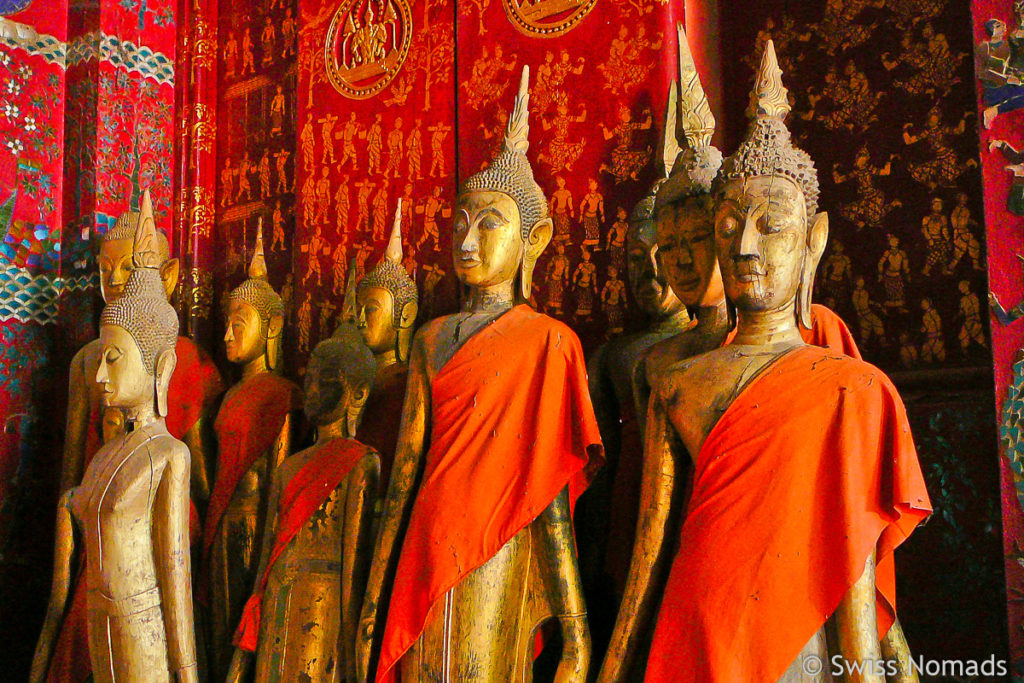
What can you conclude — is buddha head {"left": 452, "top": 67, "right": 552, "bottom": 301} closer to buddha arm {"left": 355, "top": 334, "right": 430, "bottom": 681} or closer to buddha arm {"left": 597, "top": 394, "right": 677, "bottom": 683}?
buddha arm {"left": 355, "top": 334, "right": 430, "bottom": 681}

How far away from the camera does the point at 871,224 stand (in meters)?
3.04

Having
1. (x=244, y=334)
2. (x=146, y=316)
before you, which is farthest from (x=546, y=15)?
(x=146, y=316)

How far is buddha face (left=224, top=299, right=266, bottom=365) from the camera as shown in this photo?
3.51 metres

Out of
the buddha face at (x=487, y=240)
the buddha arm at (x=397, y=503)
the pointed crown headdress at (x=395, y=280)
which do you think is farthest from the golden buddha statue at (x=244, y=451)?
the buddha face at (x=487, y=240)

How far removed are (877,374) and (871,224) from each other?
110cm

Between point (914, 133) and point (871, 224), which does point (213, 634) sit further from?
point (914, 133)

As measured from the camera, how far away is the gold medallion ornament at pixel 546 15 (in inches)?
128

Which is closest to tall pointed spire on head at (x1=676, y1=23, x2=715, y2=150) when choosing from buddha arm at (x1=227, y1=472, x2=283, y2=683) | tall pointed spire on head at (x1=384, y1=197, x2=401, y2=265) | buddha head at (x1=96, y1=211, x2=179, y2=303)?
tall pointed spire on head at (x1=384, y1=197, x2=401, y2=265)

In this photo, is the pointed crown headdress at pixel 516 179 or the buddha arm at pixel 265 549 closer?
the pointed crown headdress at pixel 516 179

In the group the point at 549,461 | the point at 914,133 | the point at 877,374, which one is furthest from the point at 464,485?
the point at 914,133

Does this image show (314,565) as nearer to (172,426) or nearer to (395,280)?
(395,280)

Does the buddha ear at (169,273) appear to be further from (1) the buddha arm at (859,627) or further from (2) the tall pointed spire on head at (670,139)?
(1) the buddha arm at (859,627)

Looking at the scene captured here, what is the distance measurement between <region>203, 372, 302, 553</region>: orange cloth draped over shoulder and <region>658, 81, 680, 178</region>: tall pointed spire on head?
56.7 inches

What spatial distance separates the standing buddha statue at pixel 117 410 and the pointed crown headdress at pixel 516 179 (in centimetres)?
131
